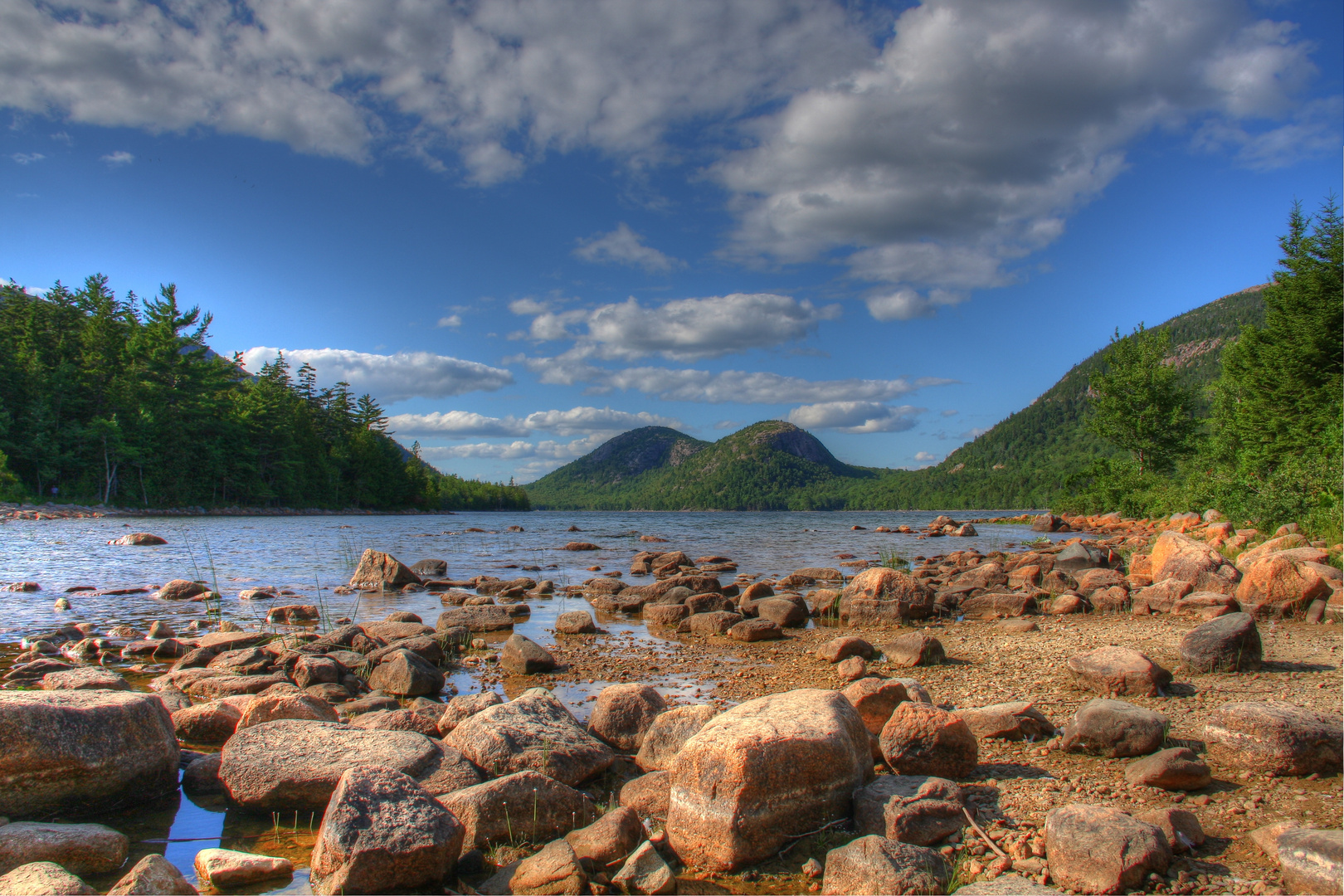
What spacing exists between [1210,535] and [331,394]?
11127 cm

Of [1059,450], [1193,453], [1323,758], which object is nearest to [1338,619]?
[1323,758]

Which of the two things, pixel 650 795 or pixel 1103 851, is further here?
pixel 650 795

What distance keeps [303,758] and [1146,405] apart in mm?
57906

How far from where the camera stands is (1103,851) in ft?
12.4

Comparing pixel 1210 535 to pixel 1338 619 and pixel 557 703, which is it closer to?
pixel 1338 619

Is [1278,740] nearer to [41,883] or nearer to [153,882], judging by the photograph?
[153,882]

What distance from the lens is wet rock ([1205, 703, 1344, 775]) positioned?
491cm

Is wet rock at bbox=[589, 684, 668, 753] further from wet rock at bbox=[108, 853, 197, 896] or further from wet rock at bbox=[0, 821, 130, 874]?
wet rock at bbox=[0, 821, 130, 874]

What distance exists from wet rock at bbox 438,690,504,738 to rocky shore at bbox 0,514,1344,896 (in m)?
0.05

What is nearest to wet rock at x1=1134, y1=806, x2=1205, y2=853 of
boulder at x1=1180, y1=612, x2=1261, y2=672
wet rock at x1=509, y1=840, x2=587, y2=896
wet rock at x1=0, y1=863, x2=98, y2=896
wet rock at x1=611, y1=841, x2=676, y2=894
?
wet rock at x1=611, y1=841, x2=676, y2=894

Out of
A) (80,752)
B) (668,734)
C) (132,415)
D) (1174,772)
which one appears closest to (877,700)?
(668,734)

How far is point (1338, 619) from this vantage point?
10570mm

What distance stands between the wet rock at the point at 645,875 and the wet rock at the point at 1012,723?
339cm

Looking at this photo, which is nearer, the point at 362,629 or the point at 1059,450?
the point at 362,629
